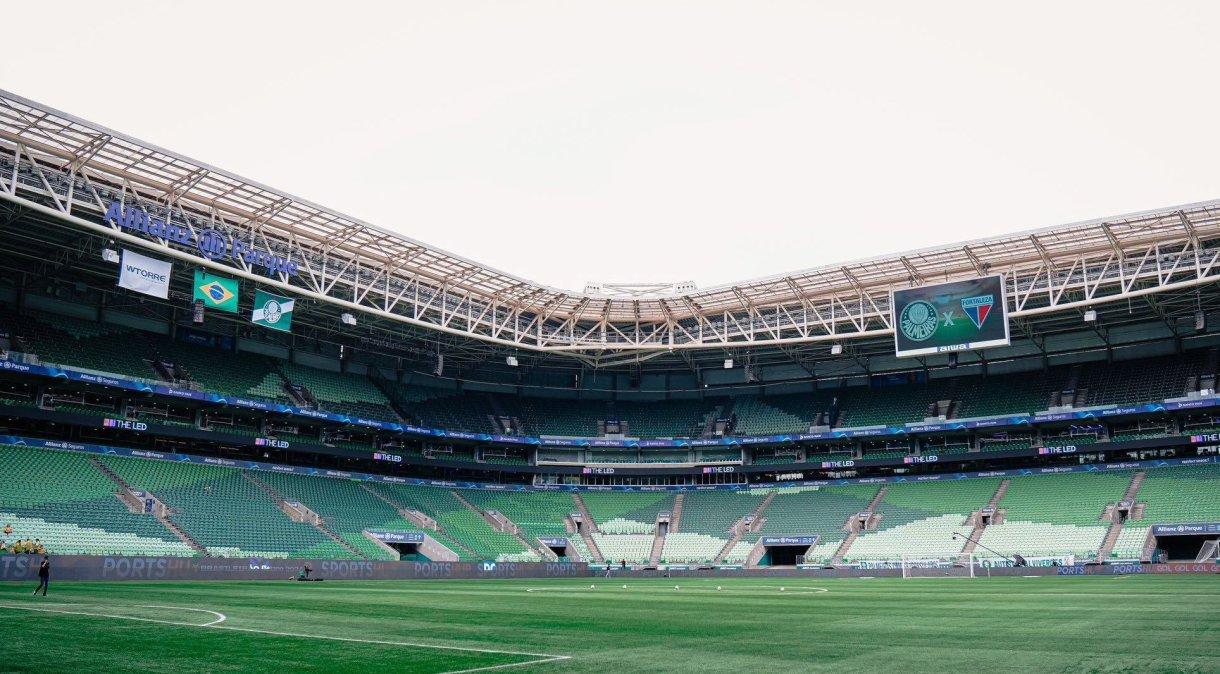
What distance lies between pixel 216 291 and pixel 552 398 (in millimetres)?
35907

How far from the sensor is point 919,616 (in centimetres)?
1895

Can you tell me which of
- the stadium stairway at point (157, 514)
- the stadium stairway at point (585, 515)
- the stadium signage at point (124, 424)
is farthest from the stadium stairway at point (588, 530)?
the stadium signage at point (124, 424)

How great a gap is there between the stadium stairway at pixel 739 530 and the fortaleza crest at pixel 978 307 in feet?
75.8

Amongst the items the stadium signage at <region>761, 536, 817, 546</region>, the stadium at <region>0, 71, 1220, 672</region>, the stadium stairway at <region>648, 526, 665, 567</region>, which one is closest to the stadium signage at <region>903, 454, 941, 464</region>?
the stadium at <region>0, 71, 1220, 672</region>

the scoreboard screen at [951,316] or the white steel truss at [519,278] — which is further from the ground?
the white steel truss at [519,278]

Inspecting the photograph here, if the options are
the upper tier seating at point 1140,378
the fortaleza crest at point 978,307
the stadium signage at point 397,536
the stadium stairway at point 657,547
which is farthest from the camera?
the stadium stairway at point 657,547

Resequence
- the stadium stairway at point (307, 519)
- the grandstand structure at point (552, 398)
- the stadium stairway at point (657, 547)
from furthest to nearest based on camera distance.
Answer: the stadium stairway at point (657, 547) < the stadium stairway at point (307, 519) < the grandstand structure at point (552, 398)

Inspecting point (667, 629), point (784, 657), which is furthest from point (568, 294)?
point (784, 657)

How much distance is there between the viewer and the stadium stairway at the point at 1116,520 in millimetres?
49406

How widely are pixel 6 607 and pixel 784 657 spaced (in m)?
16.2

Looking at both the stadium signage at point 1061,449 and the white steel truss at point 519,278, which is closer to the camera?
the white steel truss at point 519,278

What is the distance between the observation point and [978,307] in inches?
1866

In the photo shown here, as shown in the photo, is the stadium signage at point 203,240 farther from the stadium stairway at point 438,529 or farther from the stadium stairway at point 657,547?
the stadium stairway at point 657,547

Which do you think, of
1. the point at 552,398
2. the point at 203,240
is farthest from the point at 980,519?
the point at 203,240
